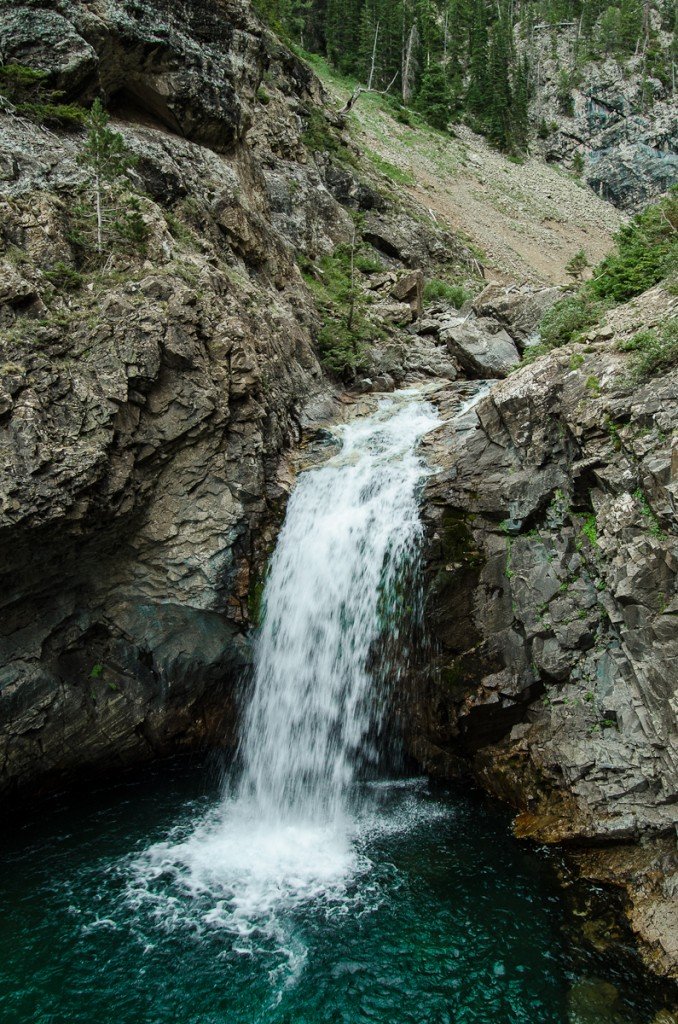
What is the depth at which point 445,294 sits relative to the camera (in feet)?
105

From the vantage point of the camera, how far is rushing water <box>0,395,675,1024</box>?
323 inches

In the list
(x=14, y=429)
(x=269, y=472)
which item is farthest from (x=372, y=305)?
(x=14, y=429)

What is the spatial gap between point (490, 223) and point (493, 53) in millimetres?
33734

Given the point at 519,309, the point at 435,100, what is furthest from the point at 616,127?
the point at 519,309

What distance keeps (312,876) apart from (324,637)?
187 inches

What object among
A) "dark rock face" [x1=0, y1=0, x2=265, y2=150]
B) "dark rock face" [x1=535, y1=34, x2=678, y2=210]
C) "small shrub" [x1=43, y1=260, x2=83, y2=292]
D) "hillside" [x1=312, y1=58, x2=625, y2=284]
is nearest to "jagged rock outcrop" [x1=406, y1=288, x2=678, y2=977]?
"small shrub" [x1=43, y1=260, x2=83, y2=292]

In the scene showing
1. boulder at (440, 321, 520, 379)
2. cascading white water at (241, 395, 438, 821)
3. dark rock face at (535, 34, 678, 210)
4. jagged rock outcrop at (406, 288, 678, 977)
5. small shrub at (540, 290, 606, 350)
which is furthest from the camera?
dark rock face at (535, 34, 678, 210)

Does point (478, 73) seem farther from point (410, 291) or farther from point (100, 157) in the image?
point (100, 157)

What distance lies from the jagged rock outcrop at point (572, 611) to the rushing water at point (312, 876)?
0.94 meters

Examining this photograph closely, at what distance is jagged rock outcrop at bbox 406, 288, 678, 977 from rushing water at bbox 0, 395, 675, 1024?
3.07ft

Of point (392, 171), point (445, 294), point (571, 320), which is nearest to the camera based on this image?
point (571, 320)

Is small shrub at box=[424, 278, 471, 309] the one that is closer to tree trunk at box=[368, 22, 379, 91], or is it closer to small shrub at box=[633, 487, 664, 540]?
small shrub at box=[633, 487, 664, 540]

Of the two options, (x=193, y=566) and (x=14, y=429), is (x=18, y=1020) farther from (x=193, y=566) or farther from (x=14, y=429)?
(x=14, y=429)

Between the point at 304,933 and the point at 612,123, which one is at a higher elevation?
the point at 612,123
